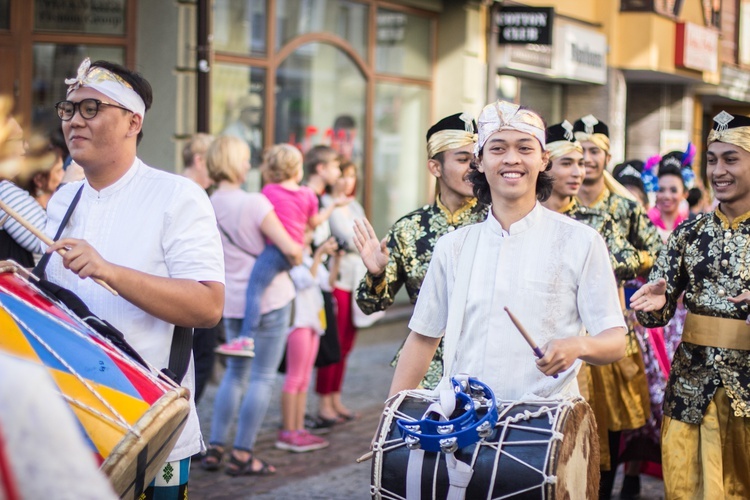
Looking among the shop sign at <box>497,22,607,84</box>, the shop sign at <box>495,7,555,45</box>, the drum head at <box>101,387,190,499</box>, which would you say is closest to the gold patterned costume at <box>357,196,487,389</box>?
the drum head at <box>101,387,190,499</box>

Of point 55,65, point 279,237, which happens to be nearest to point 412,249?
point 279,237

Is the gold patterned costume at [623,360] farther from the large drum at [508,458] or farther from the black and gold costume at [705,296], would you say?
the large drum at [508,458]

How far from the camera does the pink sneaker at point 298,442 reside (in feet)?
23.7

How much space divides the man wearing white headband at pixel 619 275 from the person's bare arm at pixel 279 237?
5.76 ft

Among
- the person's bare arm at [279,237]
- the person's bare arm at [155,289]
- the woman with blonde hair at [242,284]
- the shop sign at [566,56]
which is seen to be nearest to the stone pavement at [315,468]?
the woman with blonde hair at [242,284]

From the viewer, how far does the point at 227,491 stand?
6273mm

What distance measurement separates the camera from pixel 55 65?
32.0 feet

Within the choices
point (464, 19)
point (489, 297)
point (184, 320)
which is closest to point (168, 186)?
point (184, 320)

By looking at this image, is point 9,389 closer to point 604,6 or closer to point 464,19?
point 464,19

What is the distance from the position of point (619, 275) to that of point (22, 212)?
3.06 metres

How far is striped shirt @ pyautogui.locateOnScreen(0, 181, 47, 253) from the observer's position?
15.7 feet

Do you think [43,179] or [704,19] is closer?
[43,179]

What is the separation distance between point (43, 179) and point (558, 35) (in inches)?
448

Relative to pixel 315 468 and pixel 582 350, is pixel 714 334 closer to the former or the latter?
pixel 582 350
